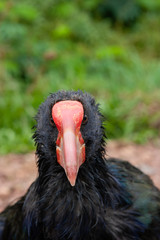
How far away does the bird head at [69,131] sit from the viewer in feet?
6.88

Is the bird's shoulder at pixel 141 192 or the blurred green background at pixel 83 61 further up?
the blurred green background at pixel 83 61

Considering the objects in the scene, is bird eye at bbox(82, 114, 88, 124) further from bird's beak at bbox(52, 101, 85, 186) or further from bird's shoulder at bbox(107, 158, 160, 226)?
bird's shoulder at bbox(107, 158, 160, 226)

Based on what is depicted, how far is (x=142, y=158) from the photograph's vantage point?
17.4 ft

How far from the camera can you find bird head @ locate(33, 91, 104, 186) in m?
2.10

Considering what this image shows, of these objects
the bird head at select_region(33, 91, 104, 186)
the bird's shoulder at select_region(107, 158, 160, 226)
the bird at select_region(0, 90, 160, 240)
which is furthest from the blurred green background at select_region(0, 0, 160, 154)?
the bird head at select_region(33, 91, 104, 186)

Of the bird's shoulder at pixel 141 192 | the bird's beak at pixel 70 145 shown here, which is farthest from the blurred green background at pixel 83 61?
the bird's beak at pixel 70 145

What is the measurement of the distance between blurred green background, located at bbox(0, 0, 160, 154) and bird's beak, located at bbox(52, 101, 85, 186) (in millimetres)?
3230

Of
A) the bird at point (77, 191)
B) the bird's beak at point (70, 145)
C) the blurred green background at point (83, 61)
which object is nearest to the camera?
the bird's beak at point (70, 145)

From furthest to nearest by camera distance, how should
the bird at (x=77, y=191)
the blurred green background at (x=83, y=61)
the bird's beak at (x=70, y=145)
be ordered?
the blurred green background at (x=83, y=61), the bird at (x=77, y=191), the bird's beak at (x=70, y=145)

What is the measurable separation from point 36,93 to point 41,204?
16.9 feet

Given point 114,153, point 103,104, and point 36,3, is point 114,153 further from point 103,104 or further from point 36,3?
point 36,3

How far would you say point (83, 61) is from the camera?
29.2ft

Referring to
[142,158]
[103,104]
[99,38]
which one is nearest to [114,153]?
[142,158]

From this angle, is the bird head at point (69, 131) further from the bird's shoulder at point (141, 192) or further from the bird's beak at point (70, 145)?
the bird's shoulder at point (141, 192)
